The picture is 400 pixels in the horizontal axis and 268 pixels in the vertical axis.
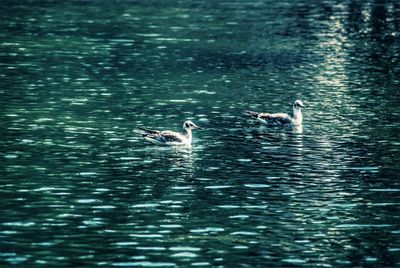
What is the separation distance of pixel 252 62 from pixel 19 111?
2428cm

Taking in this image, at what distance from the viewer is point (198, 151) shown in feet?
151

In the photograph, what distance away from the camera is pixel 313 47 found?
275 feet

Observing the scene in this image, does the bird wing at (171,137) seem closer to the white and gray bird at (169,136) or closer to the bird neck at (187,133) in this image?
the white and gray bird at (169,136)

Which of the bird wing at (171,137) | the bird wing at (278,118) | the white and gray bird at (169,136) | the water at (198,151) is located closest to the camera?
the water at (198,151)

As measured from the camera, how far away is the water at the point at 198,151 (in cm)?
3203

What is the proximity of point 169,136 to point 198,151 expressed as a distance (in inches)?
59.2

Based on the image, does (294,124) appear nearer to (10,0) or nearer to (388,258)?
(388,258)

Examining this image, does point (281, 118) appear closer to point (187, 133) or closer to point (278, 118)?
point (278, 118)

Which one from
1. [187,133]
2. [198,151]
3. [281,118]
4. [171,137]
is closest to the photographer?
[198,151]

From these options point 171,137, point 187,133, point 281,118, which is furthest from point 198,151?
point 281,118

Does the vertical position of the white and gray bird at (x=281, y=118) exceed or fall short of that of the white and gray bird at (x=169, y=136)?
it falls short

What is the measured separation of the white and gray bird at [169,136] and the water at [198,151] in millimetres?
450

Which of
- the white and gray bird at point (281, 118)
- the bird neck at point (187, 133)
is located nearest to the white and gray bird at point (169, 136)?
the bird neck at point (187, 133)

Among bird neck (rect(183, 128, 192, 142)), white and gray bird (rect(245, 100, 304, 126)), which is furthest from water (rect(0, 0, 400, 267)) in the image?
bird neck (rect(183, 128, 192, 142))
